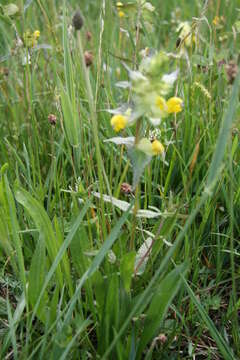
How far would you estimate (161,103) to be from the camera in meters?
0.86

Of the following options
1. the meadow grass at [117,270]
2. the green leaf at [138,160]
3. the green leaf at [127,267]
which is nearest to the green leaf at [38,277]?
the meadow grass at [117,270]

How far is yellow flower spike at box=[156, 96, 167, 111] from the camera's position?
84 centimetres

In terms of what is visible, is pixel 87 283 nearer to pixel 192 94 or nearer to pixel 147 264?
pixel 147 264

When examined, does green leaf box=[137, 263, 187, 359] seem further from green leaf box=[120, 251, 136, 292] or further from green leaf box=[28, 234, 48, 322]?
green leaf box=[28, 234, 48, 322]

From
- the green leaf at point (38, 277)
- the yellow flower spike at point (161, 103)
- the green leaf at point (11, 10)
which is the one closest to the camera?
the yellow flower spike at point (161, 103)

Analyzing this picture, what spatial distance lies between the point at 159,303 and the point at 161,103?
390mm

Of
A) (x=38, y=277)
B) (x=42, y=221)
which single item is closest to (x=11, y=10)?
(x=42, y=221)

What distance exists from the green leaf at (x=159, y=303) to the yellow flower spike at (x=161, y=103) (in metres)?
0.29

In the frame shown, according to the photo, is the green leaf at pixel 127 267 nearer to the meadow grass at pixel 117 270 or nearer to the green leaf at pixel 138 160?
the meadow grass at pixel 117 270

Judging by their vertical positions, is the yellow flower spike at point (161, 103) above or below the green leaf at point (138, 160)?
above

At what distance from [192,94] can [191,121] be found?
4.1 inches

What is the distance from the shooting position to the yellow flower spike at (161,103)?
33.1 inches

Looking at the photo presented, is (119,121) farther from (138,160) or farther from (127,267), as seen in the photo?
(127,267)

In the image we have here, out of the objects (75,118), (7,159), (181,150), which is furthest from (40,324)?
(181,150)
